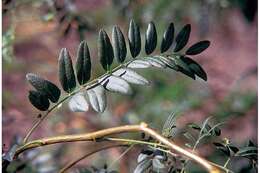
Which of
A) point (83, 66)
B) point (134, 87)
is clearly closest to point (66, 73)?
point (83, 66)

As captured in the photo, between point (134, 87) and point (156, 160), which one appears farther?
point (134, 87)

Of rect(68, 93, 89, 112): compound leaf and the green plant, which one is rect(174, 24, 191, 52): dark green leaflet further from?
rect(68, 93, 89, 112): compound leaf

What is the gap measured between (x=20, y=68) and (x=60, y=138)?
2.44 metres

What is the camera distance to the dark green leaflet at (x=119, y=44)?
685 mm

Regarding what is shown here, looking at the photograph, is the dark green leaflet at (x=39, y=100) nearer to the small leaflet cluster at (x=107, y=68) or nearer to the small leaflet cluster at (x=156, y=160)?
the small leaflet cluster at (x=107, y=68)

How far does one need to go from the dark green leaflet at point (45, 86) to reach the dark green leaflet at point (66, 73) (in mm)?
11

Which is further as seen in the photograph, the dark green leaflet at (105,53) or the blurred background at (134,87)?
the blurred background at (134,87)

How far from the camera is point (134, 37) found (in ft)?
2.27

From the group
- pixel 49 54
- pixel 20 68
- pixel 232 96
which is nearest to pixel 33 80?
pixel 232 96

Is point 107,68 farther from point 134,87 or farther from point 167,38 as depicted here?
point 134,87

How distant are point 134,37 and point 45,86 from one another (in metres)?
A: 0.11

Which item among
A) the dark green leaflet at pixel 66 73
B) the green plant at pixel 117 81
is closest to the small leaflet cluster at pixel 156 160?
the green plant at pixel 117 81

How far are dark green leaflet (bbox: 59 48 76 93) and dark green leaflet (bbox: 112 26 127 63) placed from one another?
0.05 meters

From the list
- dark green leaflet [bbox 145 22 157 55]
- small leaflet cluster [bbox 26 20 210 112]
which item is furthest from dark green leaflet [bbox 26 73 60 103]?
dark green leaflet [bbox 145 22 157 55]
